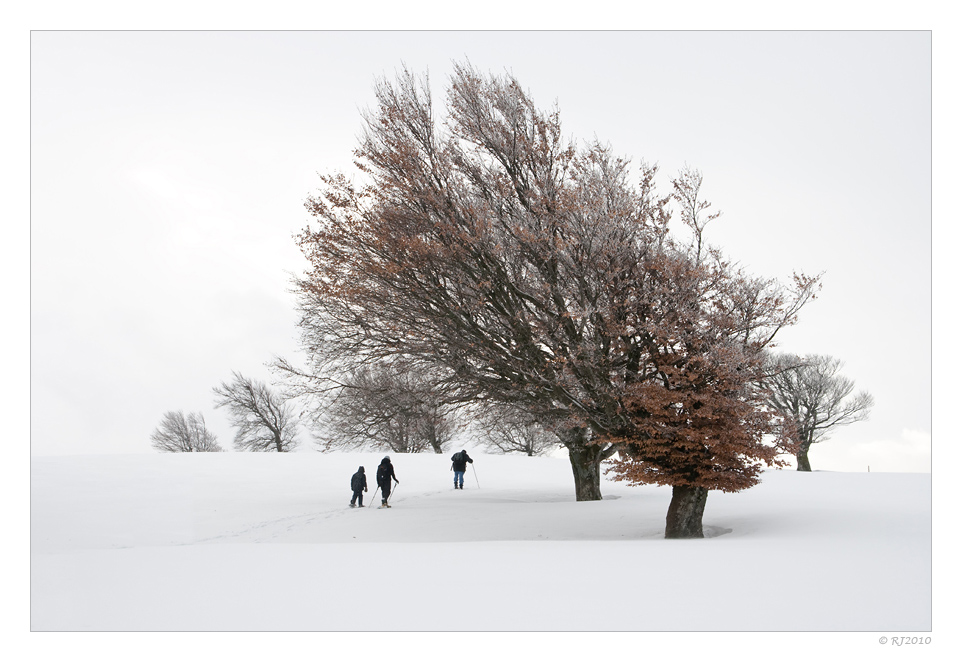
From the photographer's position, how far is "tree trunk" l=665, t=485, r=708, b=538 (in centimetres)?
1195

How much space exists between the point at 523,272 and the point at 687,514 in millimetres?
5735

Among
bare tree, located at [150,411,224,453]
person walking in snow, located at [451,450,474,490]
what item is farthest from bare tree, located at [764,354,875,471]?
bare tree, located at [150,411,224,453]

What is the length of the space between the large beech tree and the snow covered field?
3059 millimetres

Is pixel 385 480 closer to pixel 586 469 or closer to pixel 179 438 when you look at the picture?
pixel 586 469

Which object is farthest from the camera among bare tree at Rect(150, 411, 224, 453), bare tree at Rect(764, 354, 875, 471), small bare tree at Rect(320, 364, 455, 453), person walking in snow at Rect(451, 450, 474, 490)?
bare tree at Rect(150, 411, 224, 453)

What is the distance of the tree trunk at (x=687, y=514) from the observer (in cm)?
1195

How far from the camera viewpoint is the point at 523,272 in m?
13.4

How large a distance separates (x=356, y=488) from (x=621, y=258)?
34.8ft

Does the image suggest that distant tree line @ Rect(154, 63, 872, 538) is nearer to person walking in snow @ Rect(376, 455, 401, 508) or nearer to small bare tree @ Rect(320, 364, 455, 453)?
small bare tree @ Rect(320, 364, 455, 453)

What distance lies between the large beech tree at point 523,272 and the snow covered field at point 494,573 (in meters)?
3.06

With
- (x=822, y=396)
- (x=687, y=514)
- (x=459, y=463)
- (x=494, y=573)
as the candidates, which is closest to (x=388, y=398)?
(x=687, y=514)

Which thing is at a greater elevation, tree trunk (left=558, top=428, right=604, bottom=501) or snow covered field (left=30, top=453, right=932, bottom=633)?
snow covered field (left=30, top=453, right=932, bottom=633)

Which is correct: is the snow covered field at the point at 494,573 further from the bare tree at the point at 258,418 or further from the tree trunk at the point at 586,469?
the bare tree at the point at 258,418

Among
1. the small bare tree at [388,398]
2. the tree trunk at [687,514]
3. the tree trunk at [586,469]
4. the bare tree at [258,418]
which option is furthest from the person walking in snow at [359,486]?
the bare tree at [258,418]
